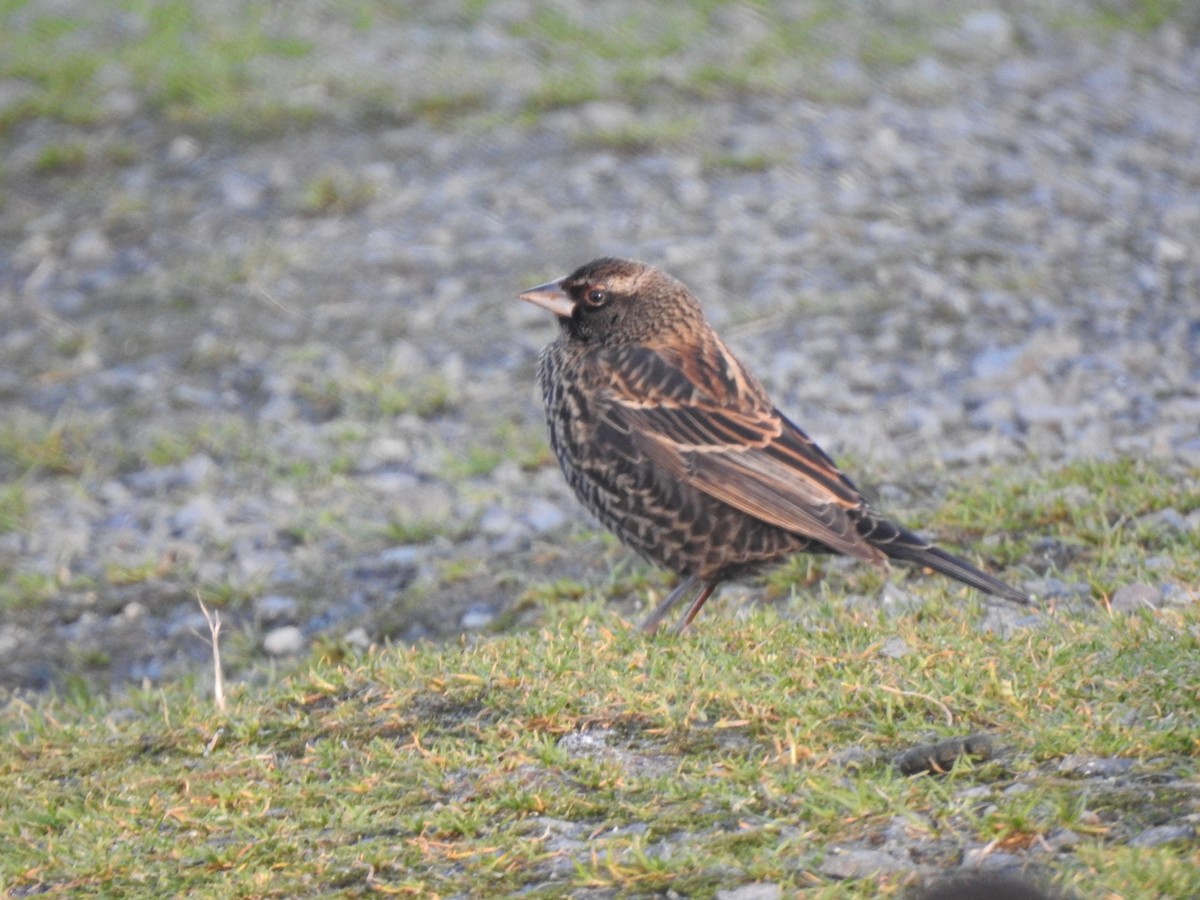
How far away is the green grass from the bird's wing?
0.45m

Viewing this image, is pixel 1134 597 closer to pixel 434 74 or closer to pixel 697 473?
pixel 697 473

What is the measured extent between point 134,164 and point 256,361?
10.4 feet

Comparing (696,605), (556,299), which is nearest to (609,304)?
(556,299)

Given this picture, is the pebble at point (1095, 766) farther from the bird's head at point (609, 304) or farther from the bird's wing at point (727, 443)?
the bird's head at point (609, 304)

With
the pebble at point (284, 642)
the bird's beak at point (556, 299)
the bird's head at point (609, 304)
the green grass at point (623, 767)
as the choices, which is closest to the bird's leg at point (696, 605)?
the green grass at point (623, 767)

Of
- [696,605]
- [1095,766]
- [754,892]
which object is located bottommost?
[696,605]

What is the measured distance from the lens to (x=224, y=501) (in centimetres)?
811

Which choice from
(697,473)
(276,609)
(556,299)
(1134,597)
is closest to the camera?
(1134,597)

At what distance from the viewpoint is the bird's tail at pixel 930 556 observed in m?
5.59

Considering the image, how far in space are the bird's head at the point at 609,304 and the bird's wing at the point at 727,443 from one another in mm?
157

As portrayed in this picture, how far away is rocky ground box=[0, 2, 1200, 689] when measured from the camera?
24.6ft

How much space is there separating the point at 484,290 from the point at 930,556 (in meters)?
4.86

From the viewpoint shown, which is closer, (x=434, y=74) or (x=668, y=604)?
(x=668, y=604)

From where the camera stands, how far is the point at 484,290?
32.9 ft
